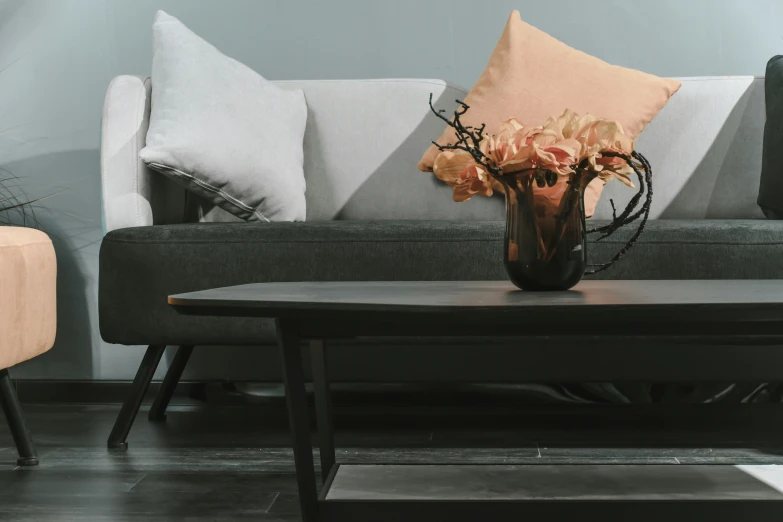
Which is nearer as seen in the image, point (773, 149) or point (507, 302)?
point (507, 302)

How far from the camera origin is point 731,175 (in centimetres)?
231

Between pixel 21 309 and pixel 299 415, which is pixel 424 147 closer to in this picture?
pixel 21 309

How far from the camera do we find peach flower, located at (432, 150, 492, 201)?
116cm

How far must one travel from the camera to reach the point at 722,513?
1019 mm

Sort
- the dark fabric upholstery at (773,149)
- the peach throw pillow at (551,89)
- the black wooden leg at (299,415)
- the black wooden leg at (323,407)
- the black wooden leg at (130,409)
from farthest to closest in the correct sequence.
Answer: the peach throw pillow at (551,89) → the dark fabric upholstery at (773,149) → the black wooden leg at (130,409) → the black wooden leg at (323,407) → the black wooden leg at (299,415)

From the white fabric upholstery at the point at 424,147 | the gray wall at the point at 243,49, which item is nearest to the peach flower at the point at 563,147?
the white fabric upholstery at the point at 424,147

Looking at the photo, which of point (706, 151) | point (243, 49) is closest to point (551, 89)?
point (706, 151)

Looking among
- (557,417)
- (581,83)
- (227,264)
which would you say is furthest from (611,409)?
(227,264)

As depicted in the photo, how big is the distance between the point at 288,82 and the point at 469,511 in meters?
1.69

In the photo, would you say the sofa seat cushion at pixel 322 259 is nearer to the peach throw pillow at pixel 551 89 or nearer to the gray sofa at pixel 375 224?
the gray sofa at pixel 375 224

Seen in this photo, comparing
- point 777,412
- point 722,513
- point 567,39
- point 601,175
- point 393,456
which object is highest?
point 567,39

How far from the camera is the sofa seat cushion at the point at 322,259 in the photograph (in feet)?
5.54

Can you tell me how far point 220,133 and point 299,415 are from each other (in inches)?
45.4

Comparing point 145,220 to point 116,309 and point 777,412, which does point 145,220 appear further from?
point 777,412
